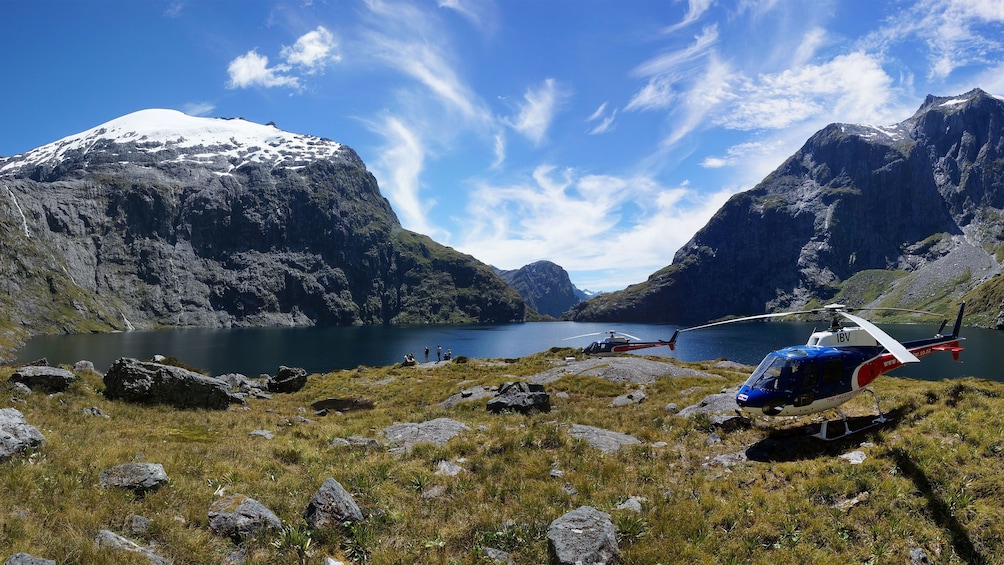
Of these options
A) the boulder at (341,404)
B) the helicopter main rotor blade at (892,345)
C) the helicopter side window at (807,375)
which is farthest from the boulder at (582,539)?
the boulder at (341,404)

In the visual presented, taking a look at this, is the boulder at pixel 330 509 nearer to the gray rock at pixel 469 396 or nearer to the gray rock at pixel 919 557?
the gray rock at pixel 919 557

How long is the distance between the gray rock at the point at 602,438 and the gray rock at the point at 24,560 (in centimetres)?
1269

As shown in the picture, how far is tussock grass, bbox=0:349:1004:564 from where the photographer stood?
808cm

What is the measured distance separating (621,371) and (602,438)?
18.7 metres

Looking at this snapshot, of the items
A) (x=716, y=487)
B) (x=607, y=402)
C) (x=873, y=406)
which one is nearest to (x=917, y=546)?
(x=716, y=487)

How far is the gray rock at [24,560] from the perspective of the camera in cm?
562

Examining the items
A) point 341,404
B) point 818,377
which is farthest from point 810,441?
point 341,404

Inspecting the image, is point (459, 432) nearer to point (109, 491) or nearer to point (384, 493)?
point (384, 493)

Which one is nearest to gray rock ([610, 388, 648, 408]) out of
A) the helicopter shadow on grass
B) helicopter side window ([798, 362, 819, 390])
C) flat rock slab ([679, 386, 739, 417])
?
flat rock slab ([679, 386, 739, 417])

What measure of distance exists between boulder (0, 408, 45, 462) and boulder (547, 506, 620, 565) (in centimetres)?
1143

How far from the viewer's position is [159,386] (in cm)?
2130

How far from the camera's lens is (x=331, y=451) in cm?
1360

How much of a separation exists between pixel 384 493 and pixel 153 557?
4414 millimetres

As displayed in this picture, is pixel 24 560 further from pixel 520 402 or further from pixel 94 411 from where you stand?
pixel 520 402
